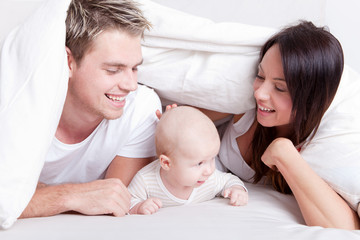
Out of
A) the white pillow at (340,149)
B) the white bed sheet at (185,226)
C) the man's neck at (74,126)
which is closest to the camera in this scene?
the white bed sheet at (185,226)

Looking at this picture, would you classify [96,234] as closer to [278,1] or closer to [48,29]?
[48,29]

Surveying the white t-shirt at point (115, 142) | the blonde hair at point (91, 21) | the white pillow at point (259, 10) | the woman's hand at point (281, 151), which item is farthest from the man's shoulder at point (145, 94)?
the white pillow at point (259, 10)

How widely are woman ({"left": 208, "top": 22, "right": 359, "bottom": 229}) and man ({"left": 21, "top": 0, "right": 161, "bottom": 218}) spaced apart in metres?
0.42

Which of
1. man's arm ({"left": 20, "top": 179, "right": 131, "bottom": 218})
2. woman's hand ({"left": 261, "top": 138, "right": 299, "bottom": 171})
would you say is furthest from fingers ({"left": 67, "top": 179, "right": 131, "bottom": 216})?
woman's hand ({"left": 261, "top": 138, "right": 299, "bottom": 171})

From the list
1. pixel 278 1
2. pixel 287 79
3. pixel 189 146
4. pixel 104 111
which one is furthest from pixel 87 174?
pixel 278 1

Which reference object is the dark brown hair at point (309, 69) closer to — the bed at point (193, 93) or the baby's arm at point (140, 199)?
the bed at point (193, 93)

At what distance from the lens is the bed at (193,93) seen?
122 cm

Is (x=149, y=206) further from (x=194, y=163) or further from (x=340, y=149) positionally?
(x=340, y=149)

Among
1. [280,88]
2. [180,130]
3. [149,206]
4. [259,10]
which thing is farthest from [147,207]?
[259,10]

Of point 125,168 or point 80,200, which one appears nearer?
point 80,200

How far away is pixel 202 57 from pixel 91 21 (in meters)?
0.44

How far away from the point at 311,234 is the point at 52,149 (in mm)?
903

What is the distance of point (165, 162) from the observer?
1.46m

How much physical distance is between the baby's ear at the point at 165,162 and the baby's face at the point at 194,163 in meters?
0.02
